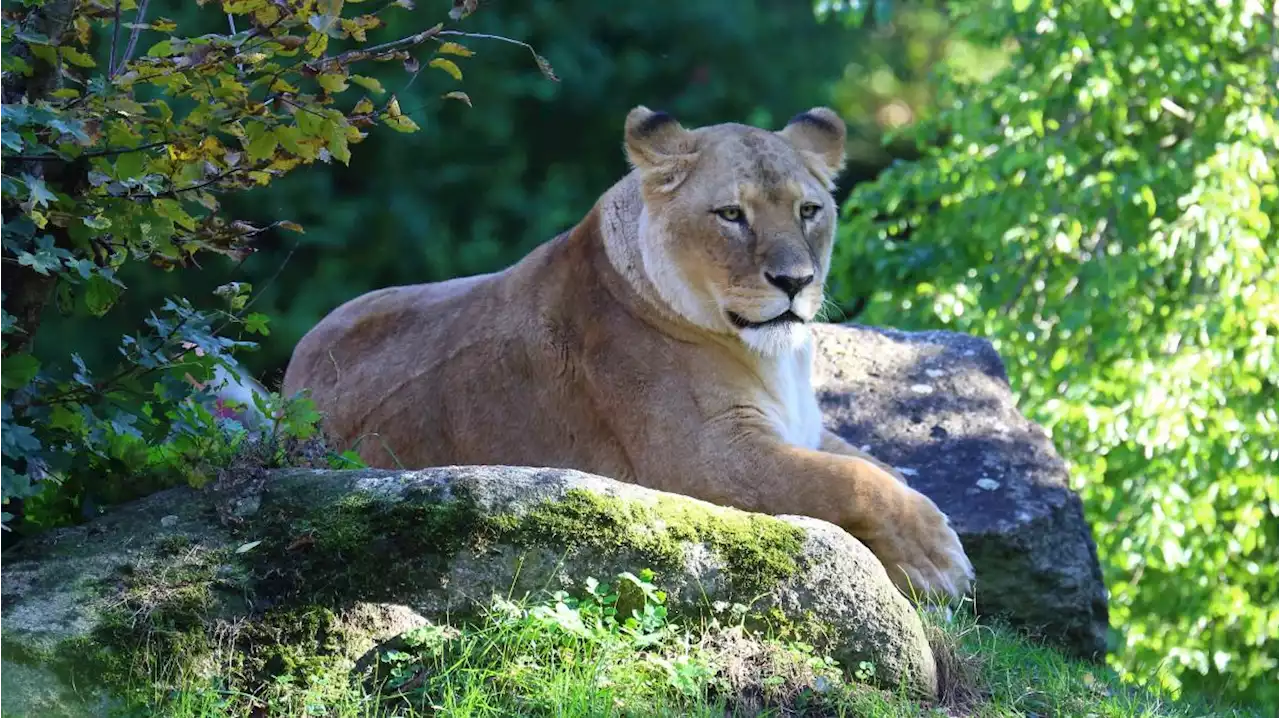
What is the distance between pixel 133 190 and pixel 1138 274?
22.4 feet

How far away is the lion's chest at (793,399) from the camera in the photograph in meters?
5.64

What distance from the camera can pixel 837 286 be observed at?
10938 mm

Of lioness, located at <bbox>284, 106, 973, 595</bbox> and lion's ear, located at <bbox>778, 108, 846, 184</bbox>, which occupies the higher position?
lion's ear, located at <bbox>778, 108, 846, 184</bbox>

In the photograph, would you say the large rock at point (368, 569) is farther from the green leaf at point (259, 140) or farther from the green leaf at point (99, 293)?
the green leaf at point (259, 140)

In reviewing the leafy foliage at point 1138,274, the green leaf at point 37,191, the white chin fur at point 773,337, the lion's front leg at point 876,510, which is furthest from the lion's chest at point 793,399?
the leafy foliage at point 1138,274

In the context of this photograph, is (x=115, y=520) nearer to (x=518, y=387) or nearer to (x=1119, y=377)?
(x=518, y=387)

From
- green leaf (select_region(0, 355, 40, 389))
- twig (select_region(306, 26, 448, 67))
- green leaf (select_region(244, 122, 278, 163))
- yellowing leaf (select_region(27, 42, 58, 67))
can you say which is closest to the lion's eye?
twig (select_region(306, 26, 448, 67))

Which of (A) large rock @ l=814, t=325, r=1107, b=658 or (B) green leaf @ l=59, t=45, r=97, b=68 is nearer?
(B) green leaf @ l=59, t=45, r=97, b=68

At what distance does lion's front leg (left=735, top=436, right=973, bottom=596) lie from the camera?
202 inches

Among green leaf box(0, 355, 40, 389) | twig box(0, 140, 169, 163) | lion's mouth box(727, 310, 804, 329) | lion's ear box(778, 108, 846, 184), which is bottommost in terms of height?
lion's mouth box(727, 310, 804, 329)

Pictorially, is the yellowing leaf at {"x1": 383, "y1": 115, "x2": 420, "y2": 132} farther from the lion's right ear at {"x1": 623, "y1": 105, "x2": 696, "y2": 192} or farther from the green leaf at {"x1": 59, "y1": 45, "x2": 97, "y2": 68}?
the lion's right ear at {"x1": 623, "y1": 105, "x2": 696, "y2": 192}

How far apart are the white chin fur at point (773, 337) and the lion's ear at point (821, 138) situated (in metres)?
0.72

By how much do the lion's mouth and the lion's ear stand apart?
0.70m

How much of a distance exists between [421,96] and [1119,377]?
308 inches
